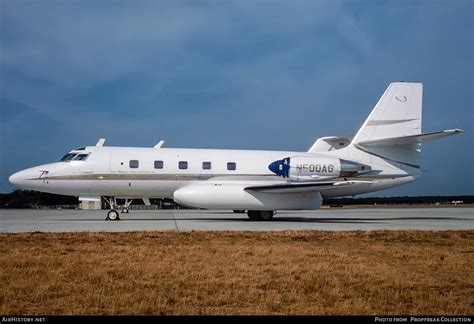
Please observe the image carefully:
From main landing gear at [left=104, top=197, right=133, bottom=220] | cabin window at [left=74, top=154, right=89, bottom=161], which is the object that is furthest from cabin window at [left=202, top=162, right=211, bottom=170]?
cabin window at [left=74, top=154, right=89, bottom=161]

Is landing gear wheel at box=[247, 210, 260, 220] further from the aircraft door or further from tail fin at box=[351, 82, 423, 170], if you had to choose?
the aircraft door

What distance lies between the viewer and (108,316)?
5.74 meters

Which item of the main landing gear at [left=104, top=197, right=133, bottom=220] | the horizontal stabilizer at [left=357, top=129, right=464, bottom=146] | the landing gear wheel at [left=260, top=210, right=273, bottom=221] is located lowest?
the landing gear wheel at [left=260, top=210, right=273, bottom=221]

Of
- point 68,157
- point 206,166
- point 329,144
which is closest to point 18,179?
point 68,157

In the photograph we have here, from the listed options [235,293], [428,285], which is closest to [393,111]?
[428,285]

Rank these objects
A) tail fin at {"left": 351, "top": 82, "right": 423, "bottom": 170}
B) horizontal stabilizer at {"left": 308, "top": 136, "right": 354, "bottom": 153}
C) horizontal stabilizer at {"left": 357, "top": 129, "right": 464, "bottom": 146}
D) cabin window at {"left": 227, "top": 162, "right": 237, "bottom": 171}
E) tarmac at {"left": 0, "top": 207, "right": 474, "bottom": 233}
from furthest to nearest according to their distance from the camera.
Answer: horizontal stabilizer at {"left": 308, "top": 136, "right": 354, "bottom": 153}, tail fin at {"left": 351, "top": 82, "right": 423, "bottom": 170}, cabin window at {"left": 227, "top": 162, "right": 237, "bottom": 171}, horizontal stabilizer at {"left": 357, "top": 129, "right": 464, "bottom": 146}, tarmac at {"left": 0, "top": 207, "right": 474, "bottom": 233}

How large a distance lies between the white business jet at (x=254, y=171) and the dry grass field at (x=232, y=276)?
9.43 metres

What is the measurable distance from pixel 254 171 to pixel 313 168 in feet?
9.58

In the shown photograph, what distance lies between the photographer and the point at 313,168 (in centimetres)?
2452

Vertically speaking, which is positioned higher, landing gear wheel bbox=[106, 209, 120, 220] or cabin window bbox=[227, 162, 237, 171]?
cabin window bbox=[227, 162, 237, 171]

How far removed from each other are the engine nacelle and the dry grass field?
1075 cm

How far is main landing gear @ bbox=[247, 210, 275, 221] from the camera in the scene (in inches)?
966

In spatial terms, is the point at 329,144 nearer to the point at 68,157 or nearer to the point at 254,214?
the point at 254,214

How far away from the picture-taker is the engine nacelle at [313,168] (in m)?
24.2
